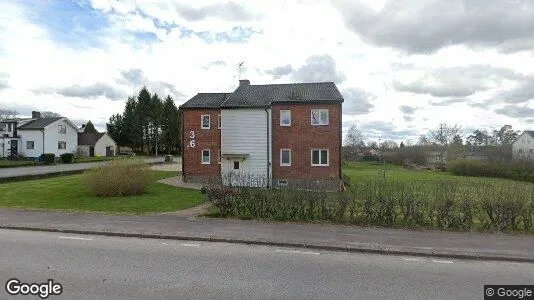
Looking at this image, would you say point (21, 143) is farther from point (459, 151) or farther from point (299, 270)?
point (459, 151)

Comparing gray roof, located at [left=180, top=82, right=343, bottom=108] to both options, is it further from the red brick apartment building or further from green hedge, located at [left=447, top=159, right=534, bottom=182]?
green hedge, located at [left=447, top=159, right=534, bottom=182]

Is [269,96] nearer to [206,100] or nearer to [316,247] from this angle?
[206,100]

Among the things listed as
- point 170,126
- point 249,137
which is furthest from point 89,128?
point 249,137

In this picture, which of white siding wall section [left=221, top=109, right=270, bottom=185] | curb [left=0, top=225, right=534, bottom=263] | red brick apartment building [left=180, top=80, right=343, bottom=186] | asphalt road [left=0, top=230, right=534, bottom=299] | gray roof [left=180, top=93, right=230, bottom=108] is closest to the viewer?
asphalt road [left=0, top=230, right=534, bottom=299]

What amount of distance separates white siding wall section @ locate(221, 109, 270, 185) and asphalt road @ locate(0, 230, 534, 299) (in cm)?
1627

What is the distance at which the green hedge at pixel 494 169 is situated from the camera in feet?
136

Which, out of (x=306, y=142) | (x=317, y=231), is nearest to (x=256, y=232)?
(x=317, y=231)

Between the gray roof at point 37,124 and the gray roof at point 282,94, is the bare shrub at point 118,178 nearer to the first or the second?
the gray roof at point 282,94

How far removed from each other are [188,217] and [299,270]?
6.26 m

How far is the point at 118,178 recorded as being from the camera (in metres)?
18.5

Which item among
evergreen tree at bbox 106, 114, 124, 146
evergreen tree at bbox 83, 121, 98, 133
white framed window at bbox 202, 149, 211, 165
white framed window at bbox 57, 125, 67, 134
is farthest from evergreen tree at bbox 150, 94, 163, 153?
white framed window at bbox 202, 149, 211, 165

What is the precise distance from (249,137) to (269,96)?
11.3 ft

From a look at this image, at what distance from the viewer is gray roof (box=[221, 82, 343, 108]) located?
24.8 m

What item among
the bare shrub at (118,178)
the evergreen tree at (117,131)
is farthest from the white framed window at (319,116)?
the evergreen tree at (117,131)
